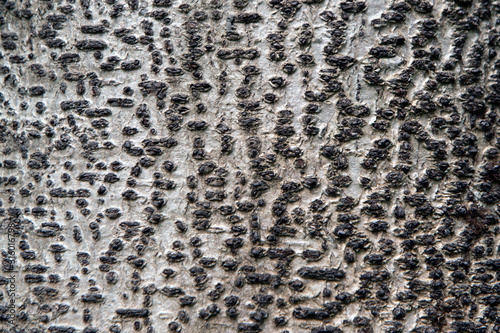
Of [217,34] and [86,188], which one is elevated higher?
[217,34]

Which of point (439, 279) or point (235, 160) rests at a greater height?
point (235, 160)

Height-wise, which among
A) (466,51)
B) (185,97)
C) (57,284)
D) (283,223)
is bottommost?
(57,284)

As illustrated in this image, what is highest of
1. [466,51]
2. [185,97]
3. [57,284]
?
[466,51]

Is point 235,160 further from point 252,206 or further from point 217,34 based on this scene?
point 217,34

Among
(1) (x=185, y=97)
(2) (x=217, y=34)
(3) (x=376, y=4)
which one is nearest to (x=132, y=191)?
(1) (x=185, y=97)

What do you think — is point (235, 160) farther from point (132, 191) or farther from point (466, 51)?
point (466, 51)

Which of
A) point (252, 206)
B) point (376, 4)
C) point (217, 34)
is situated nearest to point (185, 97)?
point (217, 34)
